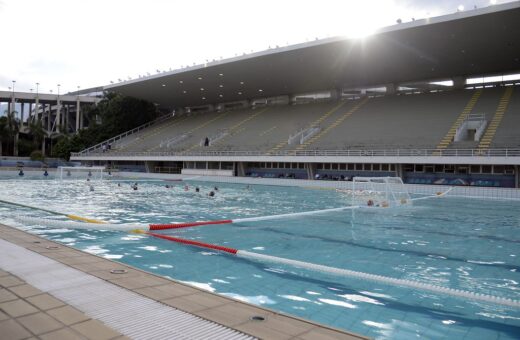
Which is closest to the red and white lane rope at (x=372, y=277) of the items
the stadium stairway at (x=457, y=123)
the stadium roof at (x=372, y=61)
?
the stadium stairway at (x=457, y=123)

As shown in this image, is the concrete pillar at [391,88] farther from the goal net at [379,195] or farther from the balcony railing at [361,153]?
the goal net at [379,195]

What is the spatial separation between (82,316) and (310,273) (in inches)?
149

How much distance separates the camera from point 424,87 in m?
37.5

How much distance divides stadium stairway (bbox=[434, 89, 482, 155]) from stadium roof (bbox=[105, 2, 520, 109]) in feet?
8.49

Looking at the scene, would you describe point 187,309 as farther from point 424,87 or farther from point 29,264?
point 424,87

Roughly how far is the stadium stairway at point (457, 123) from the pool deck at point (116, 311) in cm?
2454

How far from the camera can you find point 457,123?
29141mm

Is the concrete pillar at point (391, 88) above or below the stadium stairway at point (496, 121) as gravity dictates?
above

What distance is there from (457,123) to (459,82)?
8495 mm

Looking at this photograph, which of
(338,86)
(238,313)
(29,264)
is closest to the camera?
(238,313)

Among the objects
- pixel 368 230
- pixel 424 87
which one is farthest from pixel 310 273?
pixel 424 87

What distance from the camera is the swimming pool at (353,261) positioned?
462 centimetres

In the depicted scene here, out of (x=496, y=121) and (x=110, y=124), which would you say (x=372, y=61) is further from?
(x=110, y=124)

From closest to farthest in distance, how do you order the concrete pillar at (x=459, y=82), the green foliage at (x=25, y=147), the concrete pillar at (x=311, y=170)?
the concrete pillar at (x=311, y=170)
the concrete pillar at (x=459, y=82)
the green foliage at (x=25, y=147)
